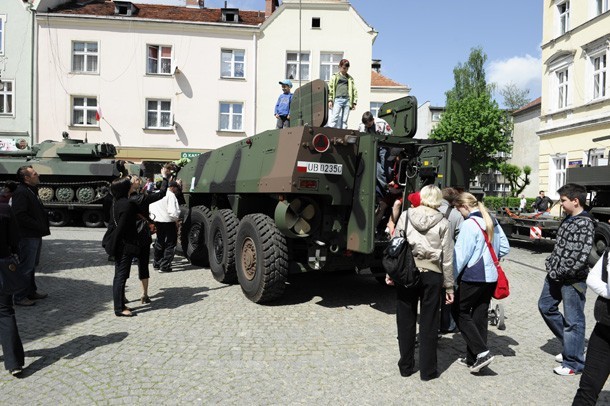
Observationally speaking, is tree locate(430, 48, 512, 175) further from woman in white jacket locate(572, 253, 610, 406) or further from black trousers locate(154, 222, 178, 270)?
woman in white jacket locate(572, 253, 610, 406)

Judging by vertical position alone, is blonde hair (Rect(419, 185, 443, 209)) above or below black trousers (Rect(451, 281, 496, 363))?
above

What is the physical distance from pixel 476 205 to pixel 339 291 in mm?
3288

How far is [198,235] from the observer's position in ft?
30.4

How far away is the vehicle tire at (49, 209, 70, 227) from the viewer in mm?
17219

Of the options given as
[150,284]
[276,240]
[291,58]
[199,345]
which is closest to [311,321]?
[276,240]

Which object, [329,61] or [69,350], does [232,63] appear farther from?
[69,350]

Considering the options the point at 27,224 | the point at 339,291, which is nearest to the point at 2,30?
the point at 27,224

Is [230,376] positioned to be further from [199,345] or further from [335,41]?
[335,41]

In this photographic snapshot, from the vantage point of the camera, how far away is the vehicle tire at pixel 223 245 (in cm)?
745

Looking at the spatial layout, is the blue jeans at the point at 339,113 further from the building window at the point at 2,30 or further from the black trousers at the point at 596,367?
the building window at the point at 2,30

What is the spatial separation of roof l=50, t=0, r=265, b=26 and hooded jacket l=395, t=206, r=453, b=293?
2559 cm

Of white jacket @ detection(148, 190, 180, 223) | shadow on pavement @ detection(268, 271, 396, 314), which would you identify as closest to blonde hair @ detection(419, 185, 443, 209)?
shadow on pavement @ detection(268, 271, 396, 314)

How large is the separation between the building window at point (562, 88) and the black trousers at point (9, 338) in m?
23.5

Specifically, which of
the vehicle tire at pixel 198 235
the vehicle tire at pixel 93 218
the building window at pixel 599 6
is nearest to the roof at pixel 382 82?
the building window at pixel 599 6
